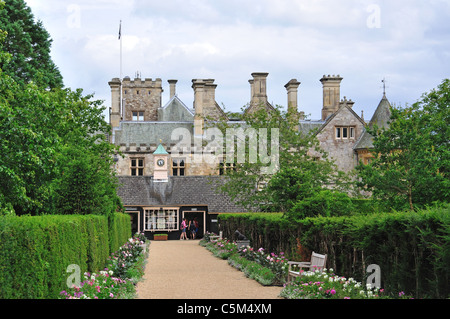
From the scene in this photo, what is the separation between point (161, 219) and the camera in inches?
1718

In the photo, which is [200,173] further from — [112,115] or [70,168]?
[70,168]

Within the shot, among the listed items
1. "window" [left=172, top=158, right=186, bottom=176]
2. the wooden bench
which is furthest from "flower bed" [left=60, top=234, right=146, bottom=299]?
"window" [left=172, top=158, right=186, bottom=176]

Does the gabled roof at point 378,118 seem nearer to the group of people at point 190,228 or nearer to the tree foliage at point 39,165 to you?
the group of people at point 190,228

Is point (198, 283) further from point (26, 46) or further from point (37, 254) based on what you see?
point (26, 46)

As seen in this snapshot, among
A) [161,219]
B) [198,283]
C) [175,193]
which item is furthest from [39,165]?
[175,193]

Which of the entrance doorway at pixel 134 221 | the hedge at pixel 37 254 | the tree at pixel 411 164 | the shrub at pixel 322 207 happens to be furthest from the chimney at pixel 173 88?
the hedge at pixel 37 254

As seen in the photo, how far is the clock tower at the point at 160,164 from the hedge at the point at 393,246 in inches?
1221

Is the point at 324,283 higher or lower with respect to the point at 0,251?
lower

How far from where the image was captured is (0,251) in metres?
8.23

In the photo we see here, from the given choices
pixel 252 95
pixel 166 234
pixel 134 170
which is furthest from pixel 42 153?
pixel 252 95

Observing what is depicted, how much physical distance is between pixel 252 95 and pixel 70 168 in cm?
3703

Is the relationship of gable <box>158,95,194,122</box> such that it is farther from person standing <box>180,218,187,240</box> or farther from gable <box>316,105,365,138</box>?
person standing <box>180,218,187,240</box>

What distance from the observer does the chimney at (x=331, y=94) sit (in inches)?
2071
